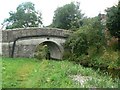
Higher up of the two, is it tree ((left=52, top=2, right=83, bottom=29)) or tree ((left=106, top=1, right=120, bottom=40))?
tree ((left=52, top=2, right=83, bottom=29))

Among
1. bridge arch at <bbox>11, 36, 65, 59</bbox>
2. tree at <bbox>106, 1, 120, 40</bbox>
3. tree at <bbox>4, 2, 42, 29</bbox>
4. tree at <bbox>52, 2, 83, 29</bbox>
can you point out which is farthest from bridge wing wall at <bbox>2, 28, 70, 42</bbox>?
tree at <bbox>4, 2, 42, 29</bbox>

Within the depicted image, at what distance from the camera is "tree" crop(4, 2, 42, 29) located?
43.2 m

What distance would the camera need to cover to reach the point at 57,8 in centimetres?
3947

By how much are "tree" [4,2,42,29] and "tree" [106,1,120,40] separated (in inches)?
753

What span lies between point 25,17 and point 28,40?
1536cm

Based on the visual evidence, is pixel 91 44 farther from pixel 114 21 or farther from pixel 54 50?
pixel 54 50

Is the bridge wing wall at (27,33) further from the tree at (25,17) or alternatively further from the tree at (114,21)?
the tree at (25,17)

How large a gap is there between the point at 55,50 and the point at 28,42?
12.0 feet

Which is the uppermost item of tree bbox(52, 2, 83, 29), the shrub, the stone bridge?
tree bbox(52, 2, 83, 29)

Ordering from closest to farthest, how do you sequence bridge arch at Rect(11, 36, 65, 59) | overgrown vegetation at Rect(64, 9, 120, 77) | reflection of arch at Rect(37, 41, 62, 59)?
overgrown vegetation at Rect(64, 9, 120, 77) → bridge arch at Rect(11, 36, 65, 59) → reflection of arch at Rect(37, 41, 62, 59)

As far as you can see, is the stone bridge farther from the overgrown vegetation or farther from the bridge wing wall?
the overgrown vegetation

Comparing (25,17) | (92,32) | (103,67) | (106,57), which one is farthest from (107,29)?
(25,17)

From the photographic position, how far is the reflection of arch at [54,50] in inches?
1183

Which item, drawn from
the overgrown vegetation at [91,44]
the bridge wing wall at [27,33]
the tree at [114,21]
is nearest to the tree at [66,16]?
the bridge wing wall at [27,33]
